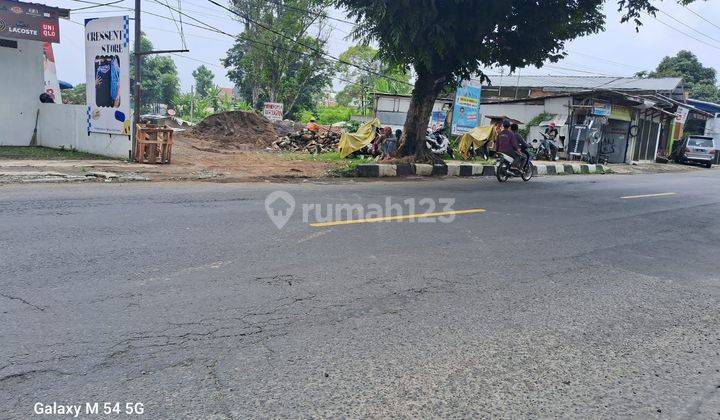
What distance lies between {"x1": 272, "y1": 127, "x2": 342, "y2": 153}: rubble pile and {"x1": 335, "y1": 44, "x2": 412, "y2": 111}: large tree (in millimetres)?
19058

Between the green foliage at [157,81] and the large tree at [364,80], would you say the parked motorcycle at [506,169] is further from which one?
the green foliage at [157,81]

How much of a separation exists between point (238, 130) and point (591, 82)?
31319mm

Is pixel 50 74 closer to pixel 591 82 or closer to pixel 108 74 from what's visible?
pixel 108 74

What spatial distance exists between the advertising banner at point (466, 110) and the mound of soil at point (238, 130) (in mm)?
10046

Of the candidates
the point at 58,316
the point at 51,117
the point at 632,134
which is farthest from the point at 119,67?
the point at 632,134

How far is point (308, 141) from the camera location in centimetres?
2575

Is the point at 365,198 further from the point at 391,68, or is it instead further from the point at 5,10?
the point at 5,10

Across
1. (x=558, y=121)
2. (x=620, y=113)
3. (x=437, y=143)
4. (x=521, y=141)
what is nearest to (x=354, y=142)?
(x=437, y=143)

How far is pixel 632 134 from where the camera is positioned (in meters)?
31.5

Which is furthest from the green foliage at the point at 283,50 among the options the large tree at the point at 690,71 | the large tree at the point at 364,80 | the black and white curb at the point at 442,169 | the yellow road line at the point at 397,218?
the large tree at the point at 690,71

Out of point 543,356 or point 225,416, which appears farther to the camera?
point 543,356

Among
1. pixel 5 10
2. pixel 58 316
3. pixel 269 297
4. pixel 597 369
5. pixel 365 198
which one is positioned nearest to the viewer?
pixel 597 369

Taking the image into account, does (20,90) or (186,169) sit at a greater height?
(20,90)

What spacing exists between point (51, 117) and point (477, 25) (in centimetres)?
1359
